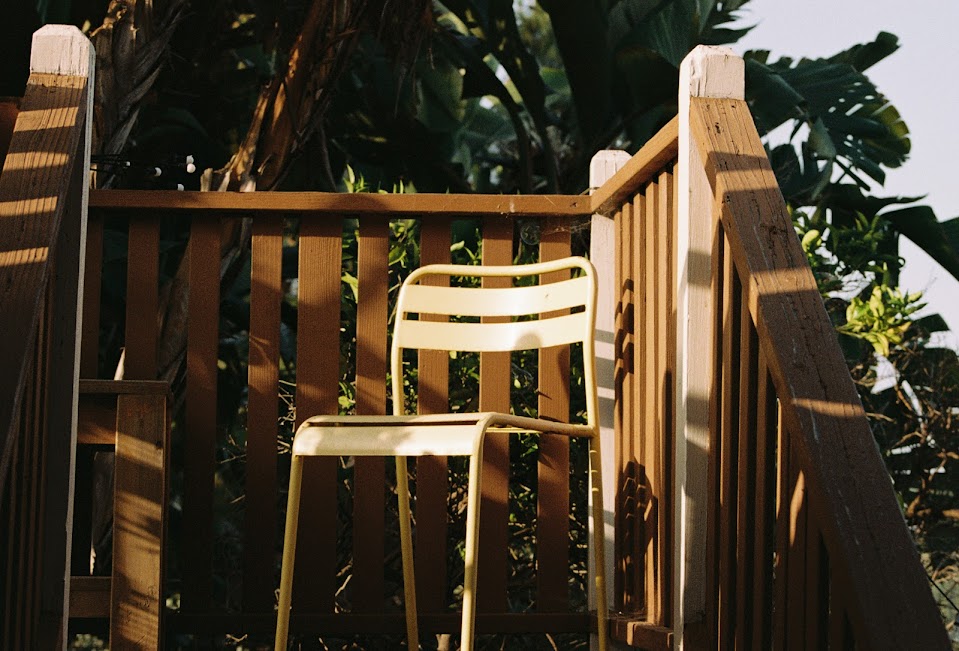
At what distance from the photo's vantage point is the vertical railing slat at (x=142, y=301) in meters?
2.81

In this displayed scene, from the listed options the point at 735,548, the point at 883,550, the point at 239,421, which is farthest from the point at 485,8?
the point at 883,550

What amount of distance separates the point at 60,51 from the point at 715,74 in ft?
3.94

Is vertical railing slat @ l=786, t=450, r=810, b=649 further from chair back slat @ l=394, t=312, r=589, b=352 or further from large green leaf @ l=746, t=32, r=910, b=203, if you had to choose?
large green leaf @ l=746, t=32, r=910, b=203

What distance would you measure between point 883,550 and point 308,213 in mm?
1881

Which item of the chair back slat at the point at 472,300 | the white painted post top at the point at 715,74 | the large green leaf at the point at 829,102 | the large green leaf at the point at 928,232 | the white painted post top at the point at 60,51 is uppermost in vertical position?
the large green leaf at the point at 829,102

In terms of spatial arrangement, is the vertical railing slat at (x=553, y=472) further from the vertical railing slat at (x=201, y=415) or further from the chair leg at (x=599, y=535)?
the vertical railing slat at (x=201, y=415)

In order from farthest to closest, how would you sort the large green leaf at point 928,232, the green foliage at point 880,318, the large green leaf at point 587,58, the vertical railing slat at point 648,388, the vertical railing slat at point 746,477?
the large green leaf at point 928,232
the large green leaf at point 587,58
the green foliage at point 880,318
the vertical railing slat at point 648,388
the vertical railing slat at point 746,477

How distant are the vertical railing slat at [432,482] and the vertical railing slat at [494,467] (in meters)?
0.09

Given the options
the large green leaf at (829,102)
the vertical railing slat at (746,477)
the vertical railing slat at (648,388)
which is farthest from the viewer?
the large green leaf at (829,102)

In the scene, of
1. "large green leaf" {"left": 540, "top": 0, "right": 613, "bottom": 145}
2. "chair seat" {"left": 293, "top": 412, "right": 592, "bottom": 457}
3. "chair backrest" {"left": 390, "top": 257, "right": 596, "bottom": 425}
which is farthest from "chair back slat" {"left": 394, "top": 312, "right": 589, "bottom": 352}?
"large green leaf" {"left": 540, "top": 0, "right": 613, "bottom": 145}

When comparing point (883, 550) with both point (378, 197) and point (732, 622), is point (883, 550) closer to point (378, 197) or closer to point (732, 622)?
point (732, 622)

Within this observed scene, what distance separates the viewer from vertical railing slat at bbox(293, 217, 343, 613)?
2.77 meters

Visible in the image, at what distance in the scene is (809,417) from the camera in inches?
55.4

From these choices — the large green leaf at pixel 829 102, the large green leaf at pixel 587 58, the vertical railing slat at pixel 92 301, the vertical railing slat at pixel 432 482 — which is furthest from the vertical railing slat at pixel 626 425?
the large green leaf at pixel 829 102
